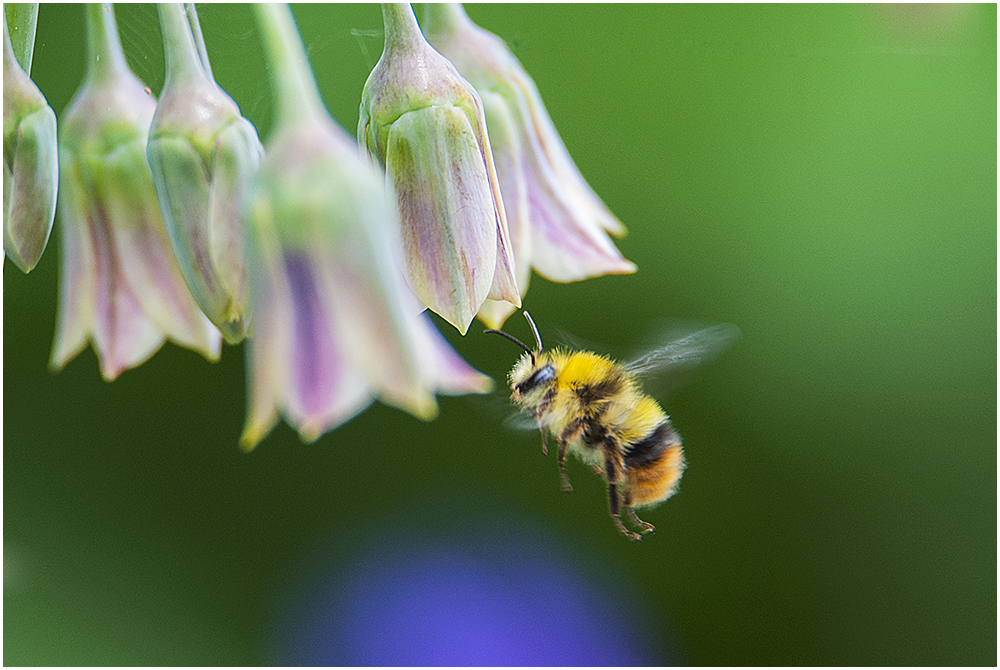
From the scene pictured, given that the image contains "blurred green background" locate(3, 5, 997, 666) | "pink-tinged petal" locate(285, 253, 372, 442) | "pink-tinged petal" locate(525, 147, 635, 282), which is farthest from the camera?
"blurred green background" locate(3, 5, 997, 666)

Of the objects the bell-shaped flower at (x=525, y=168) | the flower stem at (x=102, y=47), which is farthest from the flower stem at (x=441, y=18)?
the flower stem at (x=102, y=47)

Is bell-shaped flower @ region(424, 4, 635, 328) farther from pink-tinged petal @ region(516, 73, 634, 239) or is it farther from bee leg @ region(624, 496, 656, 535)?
bee leg @ region(624, 496, 656, 535)

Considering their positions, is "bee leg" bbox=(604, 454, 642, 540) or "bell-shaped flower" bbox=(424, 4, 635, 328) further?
"bee leg" bbox=(604, 454, 642, 540)

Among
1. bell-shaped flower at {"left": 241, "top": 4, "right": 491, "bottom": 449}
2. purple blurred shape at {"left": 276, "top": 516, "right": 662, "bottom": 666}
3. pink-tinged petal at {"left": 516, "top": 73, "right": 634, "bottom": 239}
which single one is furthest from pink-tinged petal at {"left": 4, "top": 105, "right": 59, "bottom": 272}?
purple blurred shape at {"left": 276, "top": 516, "right": 662, "bottom": 666}

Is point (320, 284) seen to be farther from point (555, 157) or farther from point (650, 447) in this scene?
point (650, 447)

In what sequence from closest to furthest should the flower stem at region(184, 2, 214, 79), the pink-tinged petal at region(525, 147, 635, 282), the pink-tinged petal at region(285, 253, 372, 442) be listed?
1. the pink-tinged petal at region(285, 253, 372, 442)
2. the flower stem at region(184, 2, 214, 79)
3. the pink-tinged petal at region(525, 147, 635, 282)

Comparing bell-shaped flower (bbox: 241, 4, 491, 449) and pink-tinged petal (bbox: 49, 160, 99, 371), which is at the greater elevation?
bell-shaped flower (bbox: 241, 4, 491, 449)

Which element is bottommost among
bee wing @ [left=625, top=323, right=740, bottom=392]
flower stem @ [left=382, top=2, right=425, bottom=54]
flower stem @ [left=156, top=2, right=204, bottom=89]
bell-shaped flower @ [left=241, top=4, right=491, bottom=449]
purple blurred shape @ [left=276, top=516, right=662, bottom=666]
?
purple blurred shape @ [left=276, top=516, right=662, bottom=666]

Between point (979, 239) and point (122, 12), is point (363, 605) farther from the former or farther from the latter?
point (979, 239)
